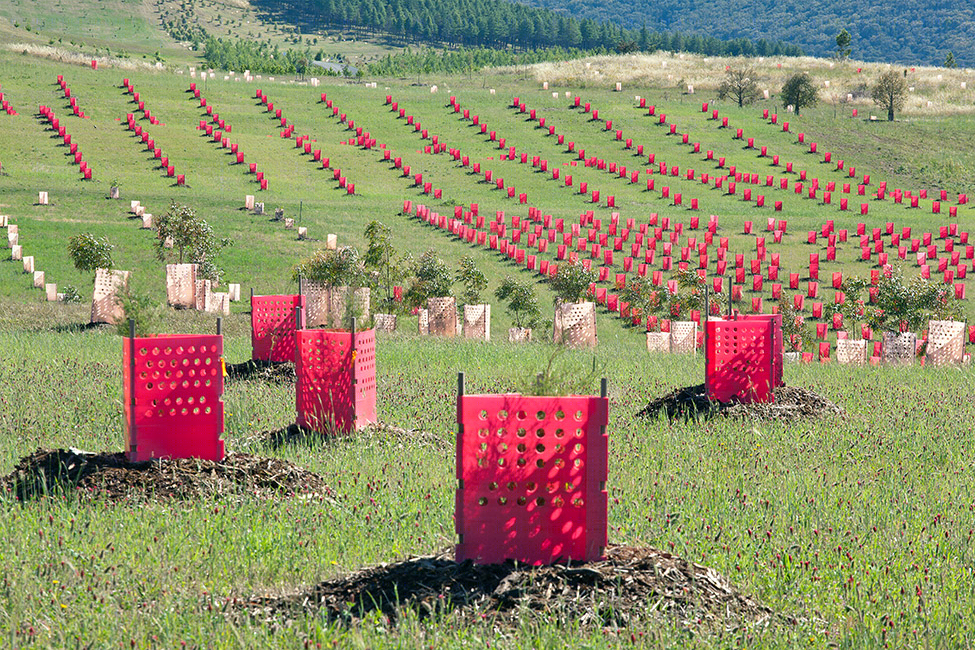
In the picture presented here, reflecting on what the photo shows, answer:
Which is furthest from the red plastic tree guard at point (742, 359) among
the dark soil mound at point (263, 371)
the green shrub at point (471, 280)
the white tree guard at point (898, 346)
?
the green shrub at point (471, 280)

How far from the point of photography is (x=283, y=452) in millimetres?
11250

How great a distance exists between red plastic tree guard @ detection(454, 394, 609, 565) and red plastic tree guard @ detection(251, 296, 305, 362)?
460 inches

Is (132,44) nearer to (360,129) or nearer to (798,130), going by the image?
(360,129)

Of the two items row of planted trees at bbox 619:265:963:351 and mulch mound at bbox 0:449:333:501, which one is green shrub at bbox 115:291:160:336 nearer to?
mulch mound at bbox 0:449:333:501

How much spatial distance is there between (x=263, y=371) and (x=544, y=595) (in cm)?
1222

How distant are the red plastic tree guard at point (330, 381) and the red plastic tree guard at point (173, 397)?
8.54 ft

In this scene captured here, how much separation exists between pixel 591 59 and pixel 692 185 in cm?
5464

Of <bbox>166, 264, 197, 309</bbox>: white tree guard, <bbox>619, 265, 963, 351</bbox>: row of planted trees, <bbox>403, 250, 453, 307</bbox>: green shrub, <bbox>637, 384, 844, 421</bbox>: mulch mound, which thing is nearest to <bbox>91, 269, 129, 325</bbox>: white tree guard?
<bbox>166, 264, 197, 309</bbox>: white tree guard

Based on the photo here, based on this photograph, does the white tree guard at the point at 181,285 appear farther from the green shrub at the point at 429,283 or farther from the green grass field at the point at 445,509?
the green shrub at the point at 429,283

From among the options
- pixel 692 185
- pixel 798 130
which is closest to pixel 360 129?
pixel 692 185

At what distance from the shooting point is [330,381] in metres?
12.3

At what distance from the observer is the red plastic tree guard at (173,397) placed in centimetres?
928

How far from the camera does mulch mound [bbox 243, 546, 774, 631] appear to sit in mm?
5805

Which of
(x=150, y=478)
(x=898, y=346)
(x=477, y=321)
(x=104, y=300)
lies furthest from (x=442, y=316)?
(x=150, y=478)
